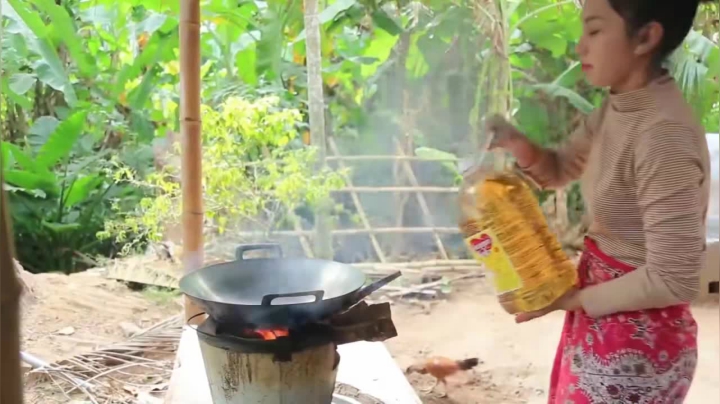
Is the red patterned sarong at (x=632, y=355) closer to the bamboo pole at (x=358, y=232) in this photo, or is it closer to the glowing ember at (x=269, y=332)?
the glowing ember at (x=269, y=332)

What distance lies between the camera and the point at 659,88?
986 mm

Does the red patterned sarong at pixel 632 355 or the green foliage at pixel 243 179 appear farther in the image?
the green foliage at pixel 243 179

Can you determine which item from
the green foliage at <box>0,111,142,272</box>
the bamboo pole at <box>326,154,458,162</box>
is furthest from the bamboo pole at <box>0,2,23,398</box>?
the bamboo pole at <box>326,154,458,162</box>

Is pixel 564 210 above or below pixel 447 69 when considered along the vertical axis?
below

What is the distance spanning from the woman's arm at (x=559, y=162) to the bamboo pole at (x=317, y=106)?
3.81 feet

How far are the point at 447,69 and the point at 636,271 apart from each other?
1.54 metres

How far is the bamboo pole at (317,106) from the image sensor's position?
7.30 feet

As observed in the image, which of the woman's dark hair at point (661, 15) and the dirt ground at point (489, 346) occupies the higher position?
the woman's dark hair at point (661, 15)

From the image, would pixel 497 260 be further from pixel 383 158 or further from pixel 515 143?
pixel 383 158

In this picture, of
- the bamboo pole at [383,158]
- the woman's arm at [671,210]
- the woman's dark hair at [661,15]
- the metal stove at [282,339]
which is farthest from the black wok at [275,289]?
the bamboo pole at [383,158]

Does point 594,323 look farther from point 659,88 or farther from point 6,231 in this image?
point 6,231

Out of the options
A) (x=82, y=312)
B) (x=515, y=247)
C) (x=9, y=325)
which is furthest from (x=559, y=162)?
(x=82, y=312)

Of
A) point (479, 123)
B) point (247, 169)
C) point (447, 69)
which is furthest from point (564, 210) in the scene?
point (247, 169)

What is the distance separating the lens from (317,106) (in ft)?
8.14
